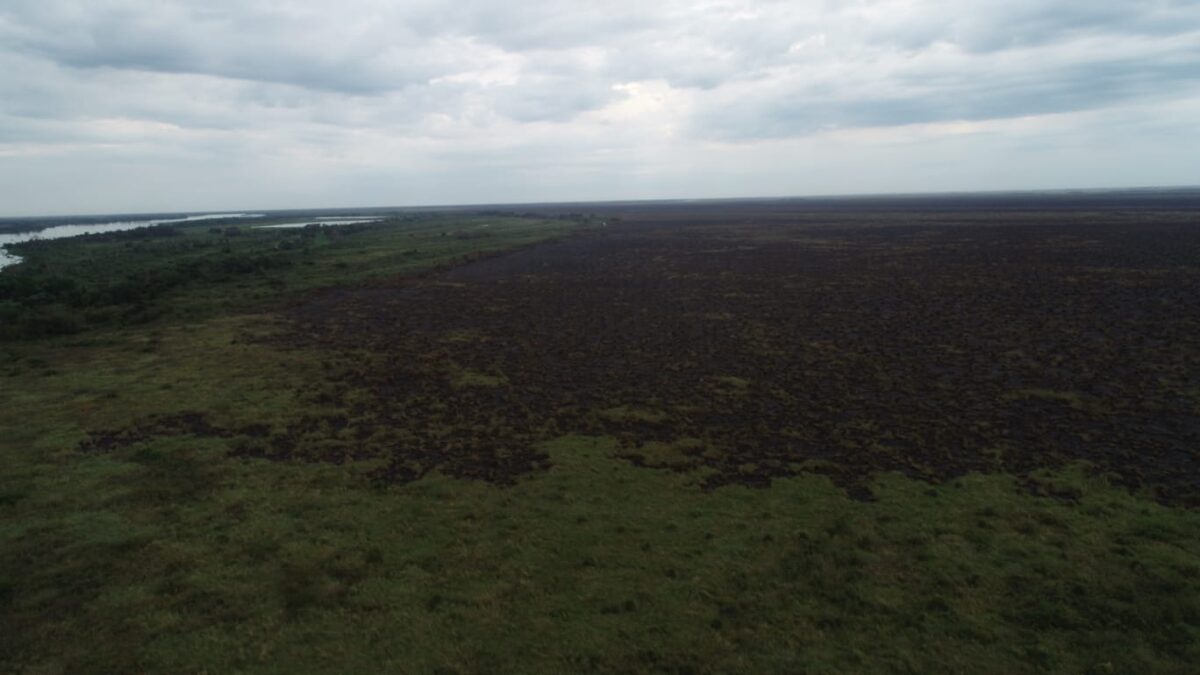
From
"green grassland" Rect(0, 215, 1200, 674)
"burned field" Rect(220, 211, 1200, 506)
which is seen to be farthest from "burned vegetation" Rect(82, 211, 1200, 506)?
"green grassland" Rect(0, 215, 1200, 674)

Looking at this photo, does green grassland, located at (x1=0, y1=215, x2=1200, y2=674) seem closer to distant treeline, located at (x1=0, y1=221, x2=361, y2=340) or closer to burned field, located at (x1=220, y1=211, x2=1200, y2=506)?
burned field, located at (x1=220, y1=211, x2=1200, y2=506)

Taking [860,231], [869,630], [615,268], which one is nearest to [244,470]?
[869,630]

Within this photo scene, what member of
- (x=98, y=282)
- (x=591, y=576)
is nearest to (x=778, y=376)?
(x=591, y=576)

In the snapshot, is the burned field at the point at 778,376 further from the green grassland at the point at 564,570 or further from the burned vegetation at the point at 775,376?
the green grassland at the point at 564,570

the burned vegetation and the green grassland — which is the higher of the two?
the burned vegetation

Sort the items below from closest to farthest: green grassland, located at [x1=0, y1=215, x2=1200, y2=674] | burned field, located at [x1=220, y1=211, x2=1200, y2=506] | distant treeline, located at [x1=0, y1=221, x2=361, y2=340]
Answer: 1. green grassland, located at [x1=0, y1=215, x2=1200, y2=674]
2. burned field, located at [x1=220, y1=211, x2=1200, y2=506]
3. distant treeline, located at [x1=0, y1=221, x2=361, y2=340]

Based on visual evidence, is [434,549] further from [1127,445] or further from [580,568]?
[1127,445]

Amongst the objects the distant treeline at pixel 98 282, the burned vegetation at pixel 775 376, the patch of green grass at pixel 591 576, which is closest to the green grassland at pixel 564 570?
the patch of green grass at pixel 591 576
